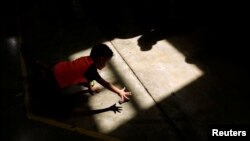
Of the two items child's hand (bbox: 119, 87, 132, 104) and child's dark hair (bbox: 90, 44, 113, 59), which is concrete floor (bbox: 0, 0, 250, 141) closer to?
child's hand (bbox: 119, 87, 132, 104)

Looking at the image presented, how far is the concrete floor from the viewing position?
169 inches

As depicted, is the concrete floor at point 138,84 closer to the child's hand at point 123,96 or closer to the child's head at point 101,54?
the child's hand at point 123,96

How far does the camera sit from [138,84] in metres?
4.99

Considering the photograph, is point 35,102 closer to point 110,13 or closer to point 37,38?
point 37,38

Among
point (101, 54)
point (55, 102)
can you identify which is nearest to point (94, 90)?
point (55, 102)

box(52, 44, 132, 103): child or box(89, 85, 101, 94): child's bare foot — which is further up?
box(52, 44, 132, 103): child

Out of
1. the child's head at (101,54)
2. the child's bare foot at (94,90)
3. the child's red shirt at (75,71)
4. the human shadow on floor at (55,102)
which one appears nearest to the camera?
the child's head at (101,54)

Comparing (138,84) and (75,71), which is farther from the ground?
(75,71)

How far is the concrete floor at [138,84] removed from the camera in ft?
14.1

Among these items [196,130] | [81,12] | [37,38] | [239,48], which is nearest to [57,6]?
[81,12]

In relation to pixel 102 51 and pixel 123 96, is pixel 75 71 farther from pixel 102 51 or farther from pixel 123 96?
pixel 123 96

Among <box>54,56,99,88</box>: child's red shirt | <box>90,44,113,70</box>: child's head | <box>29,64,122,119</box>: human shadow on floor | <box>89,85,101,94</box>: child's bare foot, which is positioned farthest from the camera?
<box>89,85,101,94</box>: child's bare foot

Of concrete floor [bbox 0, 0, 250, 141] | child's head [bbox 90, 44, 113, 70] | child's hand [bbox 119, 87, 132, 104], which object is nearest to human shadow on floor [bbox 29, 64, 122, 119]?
concrete floor [bbox 0, 0, 250, 141]

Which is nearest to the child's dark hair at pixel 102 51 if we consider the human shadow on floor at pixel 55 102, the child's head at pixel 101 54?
the child's head at pixel 101 54
